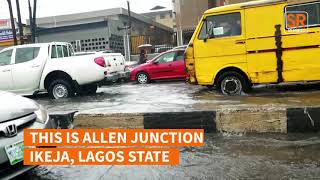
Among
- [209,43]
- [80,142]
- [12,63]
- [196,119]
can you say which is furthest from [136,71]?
[80,142]

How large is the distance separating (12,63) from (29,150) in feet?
25.6

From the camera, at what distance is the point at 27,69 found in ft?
36.7

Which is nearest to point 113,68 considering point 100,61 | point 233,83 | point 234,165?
point 100,61

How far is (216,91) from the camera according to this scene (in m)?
10.1

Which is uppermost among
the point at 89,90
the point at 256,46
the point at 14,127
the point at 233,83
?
the point at 256,46

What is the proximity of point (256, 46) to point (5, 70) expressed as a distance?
21.8 ft

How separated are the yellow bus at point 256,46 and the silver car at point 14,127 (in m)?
5.61

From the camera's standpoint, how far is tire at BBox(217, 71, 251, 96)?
30.6ft

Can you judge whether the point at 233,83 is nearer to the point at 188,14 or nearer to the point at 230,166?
the point at 230,166

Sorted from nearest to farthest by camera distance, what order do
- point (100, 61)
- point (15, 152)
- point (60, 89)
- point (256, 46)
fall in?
point (15, 152) → point (256, 46) → point (100, 61) → point (60, 89)

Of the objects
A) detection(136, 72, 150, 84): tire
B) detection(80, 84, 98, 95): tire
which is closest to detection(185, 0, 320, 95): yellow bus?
detection(80, 84, 98, 95): tire

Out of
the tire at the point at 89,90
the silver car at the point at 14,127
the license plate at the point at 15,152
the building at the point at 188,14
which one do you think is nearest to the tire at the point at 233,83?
the tire at the point at 89,90

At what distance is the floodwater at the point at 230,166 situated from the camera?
4.31 metres

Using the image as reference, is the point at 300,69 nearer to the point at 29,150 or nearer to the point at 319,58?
the point at 319,58
